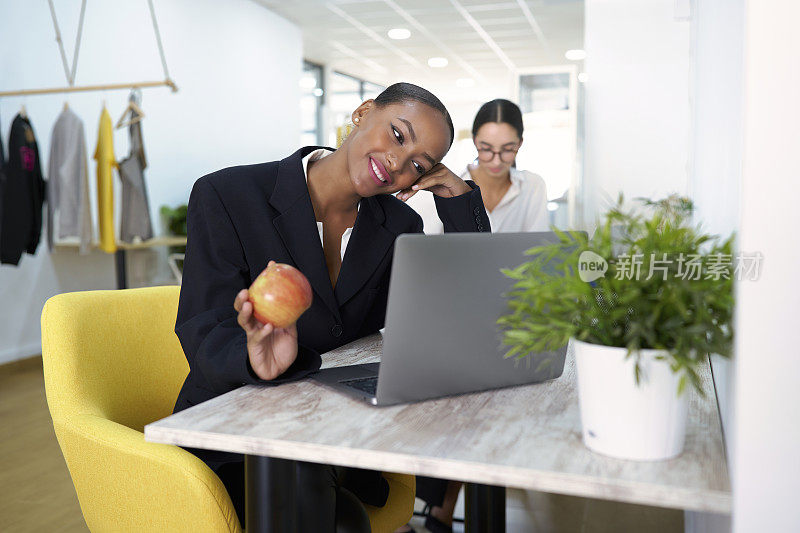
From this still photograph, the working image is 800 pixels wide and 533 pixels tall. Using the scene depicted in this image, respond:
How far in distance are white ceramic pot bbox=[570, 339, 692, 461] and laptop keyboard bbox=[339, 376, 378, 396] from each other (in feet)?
1.14

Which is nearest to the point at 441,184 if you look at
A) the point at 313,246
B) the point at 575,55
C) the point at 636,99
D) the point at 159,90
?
the point at 313,246

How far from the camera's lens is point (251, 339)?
104 centimetres

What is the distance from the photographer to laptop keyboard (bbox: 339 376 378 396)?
104cm

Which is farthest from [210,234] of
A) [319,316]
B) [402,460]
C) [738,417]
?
[738,417]

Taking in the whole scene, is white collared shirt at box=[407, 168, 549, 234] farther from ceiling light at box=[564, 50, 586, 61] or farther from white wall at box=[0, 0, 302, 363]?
ceiling light at box=[564, 50, 586, 61]

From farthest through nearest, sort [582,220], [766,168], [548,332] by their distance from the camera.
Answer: [582,220] → [548,332] → [766,168]

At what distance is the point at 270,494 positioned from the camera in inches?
36.8

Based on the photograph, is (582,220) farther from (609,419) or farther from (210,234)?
(609,419)

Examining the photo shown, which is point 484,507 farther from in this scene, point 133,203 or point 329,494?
point 133,203

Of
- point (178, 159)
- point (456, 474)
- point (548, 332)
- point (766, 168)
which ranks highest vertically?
point (178, 159)

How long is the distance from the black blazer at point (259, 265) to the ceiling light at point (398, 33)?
6.75 metres

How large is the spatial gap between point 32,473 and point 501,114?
235cm

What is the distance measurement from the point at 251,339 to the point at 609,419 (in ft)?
1.73

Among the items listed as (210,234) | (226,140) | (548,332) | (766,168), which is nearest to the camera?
(766,168)
